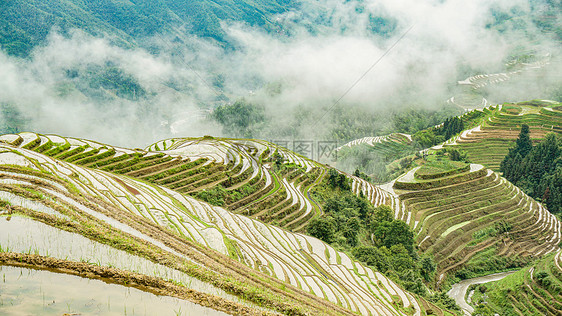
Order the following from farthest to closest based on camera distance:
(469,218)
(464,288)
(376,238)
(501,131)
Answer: (501,131) < (469,218) < (376,238) < (464,288)

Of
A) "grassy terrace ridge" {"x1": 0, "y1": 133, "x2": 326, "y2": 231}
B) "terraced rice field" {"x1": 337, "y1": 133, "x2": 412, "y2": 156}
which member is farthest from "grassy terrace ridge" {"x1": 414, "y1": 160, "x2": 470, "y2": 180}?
"terraced rice field" {"x1": 337, "y1": 133, "x2": 412, "y2": 156}

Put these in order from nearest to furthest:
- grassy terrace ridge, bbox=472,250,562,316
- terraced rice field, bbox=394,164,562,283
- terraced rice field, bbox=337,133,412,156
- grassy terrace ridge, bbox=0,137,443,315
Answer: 1. grassy terrace ridge, bbox=0,137,443,315
2. grassy terrace ridge, bbox=472,250,562,316
3. terraced rice field, bbox=394,164,562,283
4. terraced rice field, bbox=337,133,412,156

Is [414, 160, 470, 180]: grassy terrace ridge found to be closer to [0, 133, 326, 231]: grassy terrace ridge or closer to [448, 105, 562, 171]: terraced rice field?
[0, 133, 326, 231]: grassy terrace ridge

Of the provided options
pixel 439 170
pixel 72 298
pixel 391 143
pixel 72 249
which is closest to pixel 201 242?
pixel 72 249

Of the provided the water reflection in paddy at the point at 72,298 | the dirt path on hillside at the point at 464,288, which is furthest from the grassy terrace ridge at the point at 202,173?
the water reflection in paddy at the point at 72,298

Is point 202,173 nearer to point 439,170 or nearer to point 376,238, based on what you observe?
point 376,238

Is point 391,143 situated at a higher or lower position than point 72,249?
lower
